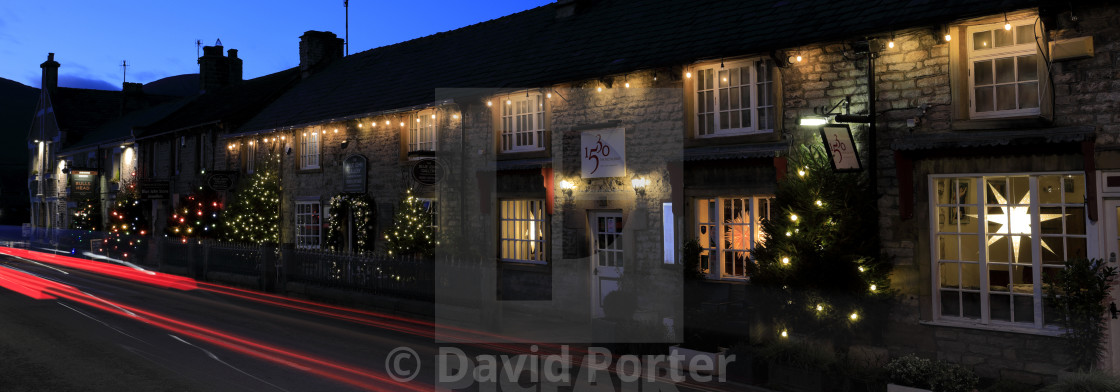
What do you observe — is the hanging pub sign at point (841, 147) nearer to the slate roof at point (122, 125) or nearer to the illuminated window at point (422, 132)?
the illuminated window at point (422, 132)

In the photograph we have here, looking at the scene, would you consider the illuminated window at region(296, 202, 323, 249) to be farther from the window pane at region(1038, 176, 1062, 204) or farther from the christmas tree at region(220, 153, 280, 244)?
the window pane at region(1038, 176, 1062, 204)

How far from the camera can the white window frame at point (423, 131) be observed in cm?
1878

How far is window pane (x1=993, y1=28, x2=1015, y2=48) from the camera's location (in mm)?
9703

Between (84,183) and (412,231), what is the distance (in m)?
26.0

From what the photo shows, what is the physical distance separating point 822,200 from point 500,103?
8.23 m

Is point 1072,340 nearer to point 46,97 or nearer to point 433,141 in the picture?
point 433,141

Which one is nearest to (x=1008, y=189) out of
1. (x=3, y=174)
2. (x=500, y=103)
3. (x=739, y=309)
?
(x=739, y=309)

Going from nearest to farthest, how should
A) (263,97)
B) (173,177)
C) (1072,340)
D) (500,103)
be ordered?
(1072,340), (500,103), (263,97), (173,177)

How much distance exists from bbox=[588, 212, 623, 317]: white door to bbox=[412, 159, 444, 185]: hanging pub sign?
4.34 meters

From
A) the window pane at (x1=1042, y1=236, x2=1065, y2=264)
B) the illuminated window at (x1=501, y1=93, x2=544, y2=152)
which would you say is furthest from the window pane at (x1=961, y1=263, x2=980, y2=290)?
the illuminated window at (x1=501, y1=93, x2=544, y2=152)

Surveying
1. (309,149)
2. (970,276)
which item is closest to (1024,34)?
(970,276)

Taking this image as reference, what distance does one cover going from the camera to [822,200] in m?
10.5

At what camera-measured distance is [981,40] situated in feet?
32.6

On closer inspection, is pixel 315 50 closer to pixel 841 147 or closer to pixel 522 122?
pixel 522 122
